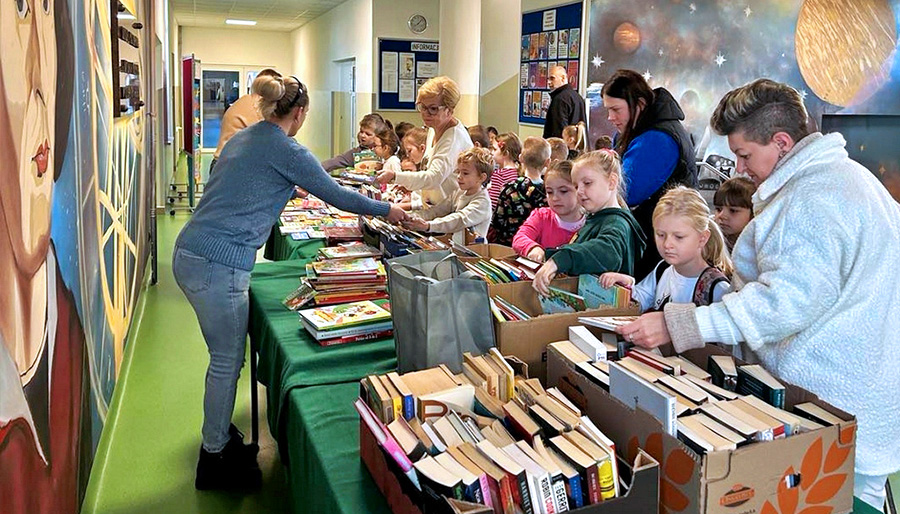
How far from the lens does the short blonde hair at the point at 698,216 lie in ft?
7.00

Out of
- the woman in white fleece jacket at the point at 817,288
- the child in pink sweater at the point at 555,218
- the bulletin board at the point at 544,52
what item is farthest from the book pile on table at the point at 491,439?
the bulletin board at the point at 544,52

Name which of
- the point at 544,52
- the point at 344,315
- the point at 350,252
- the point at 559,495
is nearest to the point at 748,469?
the point at 559,495

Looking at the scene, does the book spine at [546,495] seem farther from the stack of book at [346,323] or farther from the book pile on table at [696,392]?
the stack of book at [346,323]

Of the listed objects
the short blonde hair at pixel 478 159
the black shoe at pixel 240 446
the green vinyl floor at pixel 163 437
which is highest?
the short blonde hair at pixel 478 159

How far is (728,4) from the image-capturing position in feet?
19.4

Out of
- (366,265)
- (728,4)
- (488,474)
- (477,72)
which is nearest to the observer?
(488,474)

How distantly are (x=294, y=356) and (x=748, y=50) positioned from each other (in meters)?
4.98

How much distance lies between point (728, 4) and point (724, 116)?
187 inches

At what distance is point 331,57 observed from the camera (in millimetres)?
13703

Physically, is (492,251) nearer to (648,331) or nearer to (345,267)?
(345,267)

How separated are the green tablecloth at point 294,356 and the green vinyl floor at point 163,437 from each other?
571 mm

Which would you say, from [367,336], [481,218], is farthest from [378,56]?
[367,336]

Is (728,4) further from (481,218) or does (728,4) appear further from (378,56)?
(378,56)

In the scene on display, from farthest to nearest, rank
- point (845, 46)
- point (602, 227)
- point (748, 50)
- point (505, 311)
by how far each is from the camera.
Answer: point (748, 50), point (845, 46), point (602, 227), point (505, 311)
